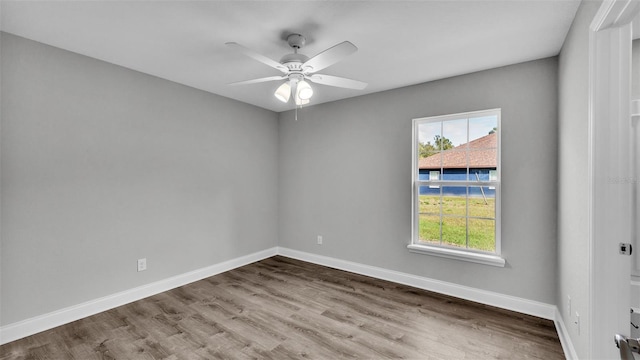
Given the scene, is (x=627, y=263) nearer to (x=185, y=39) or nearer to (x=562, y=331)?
(x=562, y=331)

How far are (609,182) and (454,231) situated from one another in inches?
72.6

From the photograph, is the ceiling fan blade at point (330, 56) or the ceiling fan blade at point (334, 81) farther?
the ceiling fan blade at point (334, 81)

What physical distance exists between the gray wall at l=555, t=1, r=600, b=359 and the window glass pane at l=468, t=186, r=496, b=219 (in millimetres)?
566

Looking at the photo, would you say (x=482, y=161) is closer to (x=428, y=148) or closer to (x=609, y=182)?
(x=428, y=148)

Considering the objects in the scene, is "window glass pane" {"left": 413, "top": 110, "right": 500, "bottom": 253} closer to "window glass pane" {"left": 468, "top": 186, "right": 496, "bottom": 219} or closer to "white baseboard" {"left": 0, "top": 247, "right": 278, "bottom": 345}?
"window glass pane" {"left": 468, "top": 186, "right": 496, "bottom": 219}

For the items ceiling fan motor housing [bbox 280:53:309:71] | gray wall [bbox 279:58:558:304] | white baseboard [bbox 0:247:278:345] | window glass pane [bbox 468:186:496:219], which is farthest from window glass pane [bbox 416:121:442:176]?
white baseboard [bbox 0:247:278:345]

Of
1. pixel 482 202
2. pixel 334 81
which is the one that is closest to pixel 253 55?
pixel 334 81

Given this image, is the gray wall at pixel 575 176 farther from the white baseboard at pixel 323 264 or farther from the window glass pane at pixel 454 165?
the window glass pane at pixel 454 165

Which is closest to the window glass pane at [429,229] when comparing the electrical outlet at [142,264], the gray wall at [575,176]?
the gray wall at [575,176]

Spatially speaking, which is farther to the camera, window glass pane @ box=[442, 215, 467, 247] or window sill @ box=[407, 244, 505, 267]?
window glass pane @ box=[442, 215, 467, 247]

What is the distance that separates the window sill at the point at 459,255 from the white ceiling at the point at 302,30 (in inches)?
77.4

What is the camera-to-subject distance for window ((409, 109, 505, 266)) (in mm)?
2912

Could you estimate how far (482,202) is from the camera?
297 centimetres

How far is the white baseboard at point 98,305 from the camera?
7.32 ft
